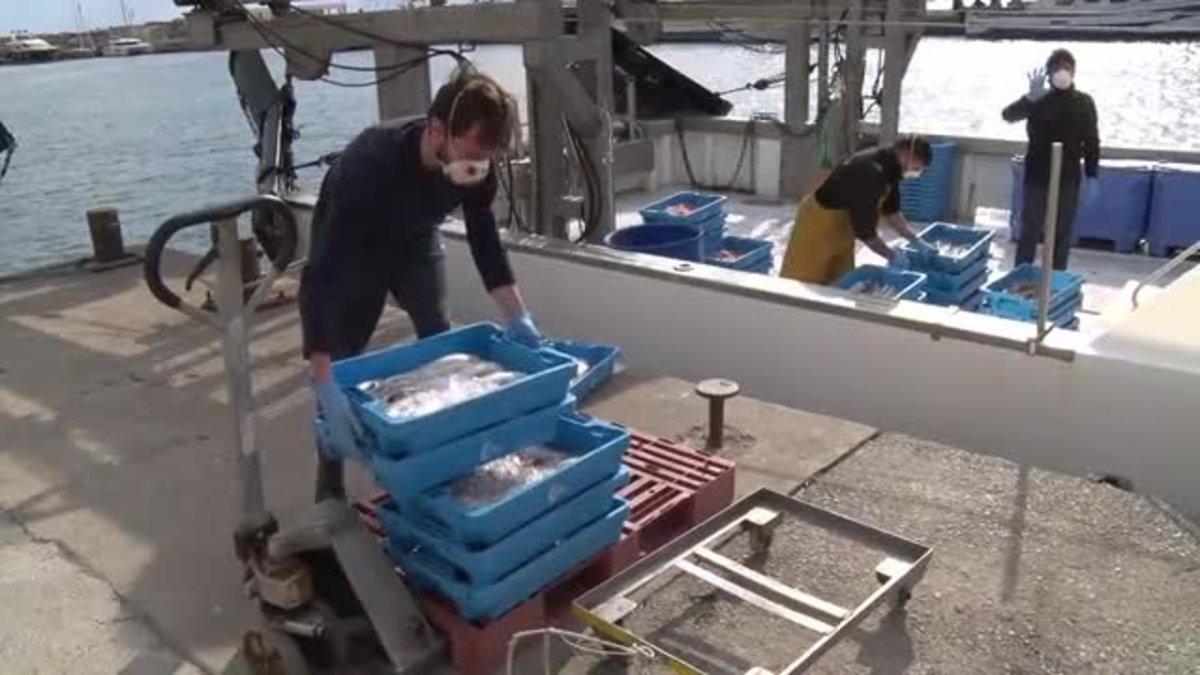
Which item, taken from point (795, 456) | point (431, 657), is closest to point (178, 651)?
point (431, 657)

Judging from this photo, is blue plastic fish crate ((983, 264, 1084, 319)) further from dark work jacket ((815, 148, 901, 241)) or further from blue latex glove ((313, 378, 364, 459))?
blue latex glove ((313, 378, 364, 459))

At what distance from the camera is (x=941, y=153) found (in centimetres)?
844

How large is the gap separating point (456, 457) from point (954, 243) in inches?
170

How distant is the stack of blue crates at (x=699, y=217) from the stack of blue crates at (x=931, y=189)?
2530 mm

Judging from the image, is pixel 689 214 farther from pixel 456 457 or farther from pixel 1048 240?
pixel 456 457

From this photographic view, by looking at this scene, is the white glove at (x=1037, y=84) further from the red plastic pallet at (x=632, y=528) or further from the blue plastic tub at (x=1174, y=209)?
the red plastic pallet at (x=632, y=528)

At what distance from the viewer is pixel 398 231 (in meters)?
Answer: 2.92

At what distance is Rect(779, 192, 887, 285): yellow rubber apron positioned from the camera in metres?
5.23

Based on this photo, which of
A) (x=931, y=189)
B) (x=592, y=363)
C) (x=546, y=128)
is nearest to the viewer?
(x=592, y=363)

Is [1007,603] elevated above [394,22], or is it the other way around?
[394,22]

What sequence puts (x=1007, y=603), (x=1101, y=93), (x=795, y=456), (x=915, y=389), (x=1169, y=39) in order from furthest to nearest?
1. (x=1169, y=39)
2. (x=1101, y=93)
3. (x=915, y=389)
4. (x=795, y=456)
5. (x=1007, y=603)

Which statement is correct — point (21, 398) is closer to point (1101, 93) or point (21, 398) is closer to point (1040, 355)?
point (1040, 355)

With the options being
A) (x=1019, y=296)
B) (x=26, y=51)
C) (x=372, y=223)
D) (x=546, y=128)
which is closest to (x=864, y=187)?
(x=1019, y=296)

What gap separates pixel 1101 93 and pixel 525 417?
2419cm
